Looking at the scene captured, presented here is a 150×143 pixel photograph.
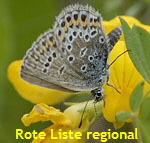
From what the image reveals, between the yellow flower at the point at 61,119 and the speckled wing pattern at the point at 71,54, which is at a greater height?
the speckled wing pattern at the point at 71,54

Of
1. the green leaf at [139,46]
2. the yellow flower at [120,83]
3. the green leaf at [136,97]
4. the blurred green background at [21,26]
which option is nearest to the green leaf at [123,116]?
the green leaf at [136,97]

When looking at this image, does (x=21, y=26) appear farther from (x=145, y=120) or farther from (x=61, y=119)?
(x=145, y=120)

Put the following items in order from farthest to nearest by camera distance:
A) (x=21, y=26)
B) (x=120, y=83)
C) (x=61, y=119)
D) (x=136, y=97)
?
(x=21, y=26) < (x=61, y=119) < (x=120, y=83) < (x=136, y=97)

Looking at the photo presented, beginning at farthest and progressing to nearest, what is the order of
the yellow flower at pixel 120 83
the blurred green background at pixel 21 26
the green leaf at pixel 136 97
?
the blurred green background at pixel 21 26 < the yellow flower at pixel 120 83 < the green leaf at pixel 136 97

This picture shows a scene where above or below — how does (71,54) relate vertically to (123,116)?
above

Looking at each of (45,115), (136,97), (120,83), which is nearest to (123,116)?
(136,97)

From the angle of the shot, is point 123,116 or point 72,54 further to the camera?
point 72,54

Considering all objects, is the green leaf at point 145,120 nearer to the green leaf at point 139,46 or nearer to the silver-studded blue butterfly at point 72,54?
the green leaf at point 139,46
